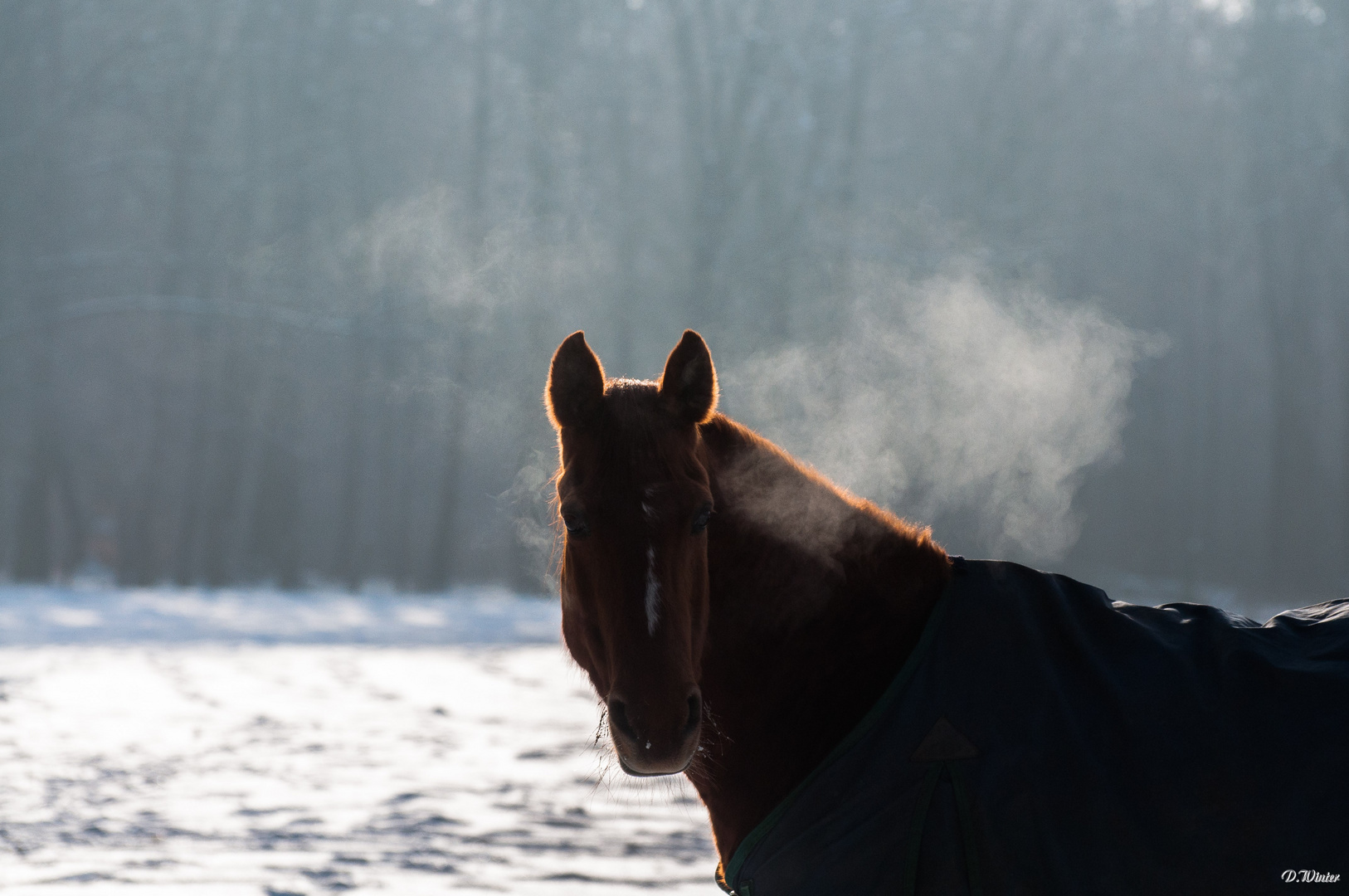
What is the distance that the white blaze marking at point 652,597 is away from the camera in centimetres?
195

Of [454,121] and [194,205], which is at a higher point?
[454,121]

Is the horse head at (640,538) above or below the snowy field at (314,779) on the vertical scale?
above

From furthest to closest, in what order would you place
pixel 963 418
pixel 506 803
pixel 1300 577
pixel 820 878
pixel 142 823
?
pixel 1300 577, pixel 963 418, pixel 506 803, pixel 142 823, pixel 820 878

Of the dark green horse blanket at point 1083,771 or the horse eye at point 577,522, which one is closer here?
the dark green horse blanket at point 1083,771

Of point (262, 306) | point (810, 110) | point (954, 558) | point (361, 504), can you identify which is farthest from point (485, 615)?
point (954, 558)

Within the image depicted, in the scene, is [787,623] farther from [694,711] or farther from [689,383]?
[689,383]

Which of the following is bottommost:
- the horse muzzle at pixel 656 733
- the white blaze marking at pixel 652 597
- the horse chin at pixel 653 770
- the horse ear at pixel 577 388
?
the horse chin at pixel 653 770

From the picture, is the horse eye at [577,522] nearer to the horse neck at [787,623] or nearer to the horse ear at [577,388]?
the horse ear at [577,388]

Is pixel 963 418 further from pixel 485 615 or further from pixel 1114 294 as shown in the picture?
pixel 1114 294

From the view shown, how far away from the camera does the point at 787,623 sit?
222 centimetres

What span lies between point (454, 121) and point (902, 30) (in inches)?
347

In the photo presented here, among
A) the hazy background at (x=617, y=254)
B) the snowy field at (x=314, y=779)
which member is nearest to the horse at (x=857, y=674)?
the snowy field at (x=314, y=779)

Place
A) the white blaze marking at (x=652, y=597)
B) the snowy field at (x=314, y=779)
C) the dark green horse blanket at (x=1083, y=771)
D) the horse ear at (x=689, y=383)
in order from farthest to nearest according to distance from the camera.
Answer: the snowy field at (x=314, y=779), the horse ear at (x=689, y=383), the white blaze marking at (x=652, y=597), the dark green horse blanket at (x=1083, y=771)

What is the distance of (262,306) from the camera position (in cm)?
1670
